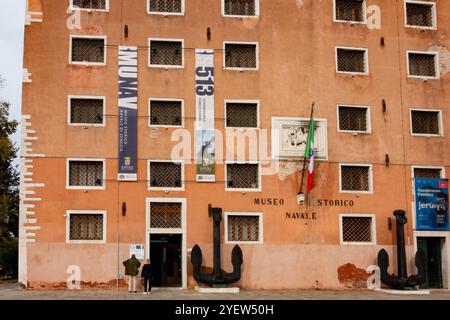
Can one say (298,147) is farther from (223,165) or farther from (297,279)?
(297,279)

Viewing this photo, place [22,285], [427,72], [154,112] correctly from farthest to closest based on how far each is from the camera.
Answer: [427,72] < [154,112] < [22,285]

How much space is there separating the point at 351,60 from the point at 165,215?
38.3 ft

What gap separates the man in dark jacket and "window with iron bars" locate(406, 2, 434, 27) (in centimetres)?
1771

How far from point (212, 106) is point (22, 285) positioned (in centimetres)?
1129

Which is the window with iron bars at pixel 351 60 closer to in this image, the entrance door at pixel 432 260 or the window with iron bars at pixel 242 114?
the window with iron bars at pixel 242 114

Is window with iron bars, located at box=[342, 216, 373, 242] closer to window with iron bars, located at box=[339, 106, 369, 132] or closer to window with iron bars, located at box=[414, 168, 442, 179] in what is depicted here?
window with iron bars, located at box=[414, 168, 442, 179]

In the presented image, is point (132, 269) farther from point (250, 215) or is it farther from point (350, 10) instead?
point (350, 10)

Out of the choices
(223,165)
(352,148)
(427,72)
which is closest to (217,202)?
(223,165)

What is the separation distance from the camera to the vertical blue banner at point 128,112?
29.3m

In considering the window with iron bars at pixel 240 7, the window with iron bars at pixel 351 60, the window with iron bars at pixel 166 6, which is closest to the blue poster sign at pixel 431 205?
the window with iron bars at pixel 351 60

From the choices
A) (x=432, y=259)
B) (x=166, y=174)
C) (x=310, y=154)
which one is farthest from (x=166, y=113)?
(x=432, y=259)

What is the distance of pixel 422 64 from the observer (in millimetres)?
32938

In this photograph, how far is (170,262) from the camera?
29688mm

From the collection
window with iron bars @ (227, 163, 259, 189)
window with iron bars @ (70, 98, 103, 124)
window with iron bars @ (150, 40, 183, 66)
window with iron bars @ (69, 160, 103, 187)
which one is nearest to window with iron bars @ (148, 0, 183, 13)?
window with iron bars @ (150, 40, 183, 66)
